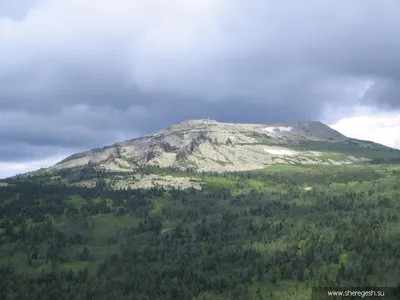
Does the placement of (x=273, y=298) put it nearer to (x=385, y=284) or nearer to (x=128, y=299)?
(x=385, y=284)

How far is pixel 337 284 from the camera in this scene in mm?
196875

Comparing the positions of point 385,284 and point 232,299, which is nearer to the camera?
point 385,284

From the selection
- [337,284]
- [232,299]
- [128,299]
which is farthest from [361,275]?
[128,299]

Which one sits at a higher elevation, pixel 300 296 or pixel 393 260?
pixel 393 260

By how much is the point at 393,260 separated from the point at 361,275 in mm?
15969

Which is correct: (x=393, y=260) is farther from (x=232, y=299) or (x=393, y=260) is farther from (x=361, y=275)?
(x=232, y=299)

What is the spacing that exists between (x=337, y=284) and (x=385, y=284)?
81.5 feet

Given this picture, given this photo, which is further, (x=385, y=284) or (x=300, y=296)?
(x=300, y=296)

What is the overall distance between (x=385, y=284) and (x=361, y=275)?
76.2 ft

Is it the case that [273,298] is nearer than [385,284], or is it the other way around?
[385,284]

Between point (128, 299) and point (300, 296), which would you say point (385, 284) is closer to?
point (300, 296)

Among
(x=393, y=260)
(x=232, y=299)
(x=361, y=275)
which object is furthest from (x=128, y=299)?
(x=393, y=260)

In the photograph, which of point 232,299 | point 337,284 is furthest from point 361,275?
point 232,299

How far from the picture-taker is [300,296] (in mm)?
190625
